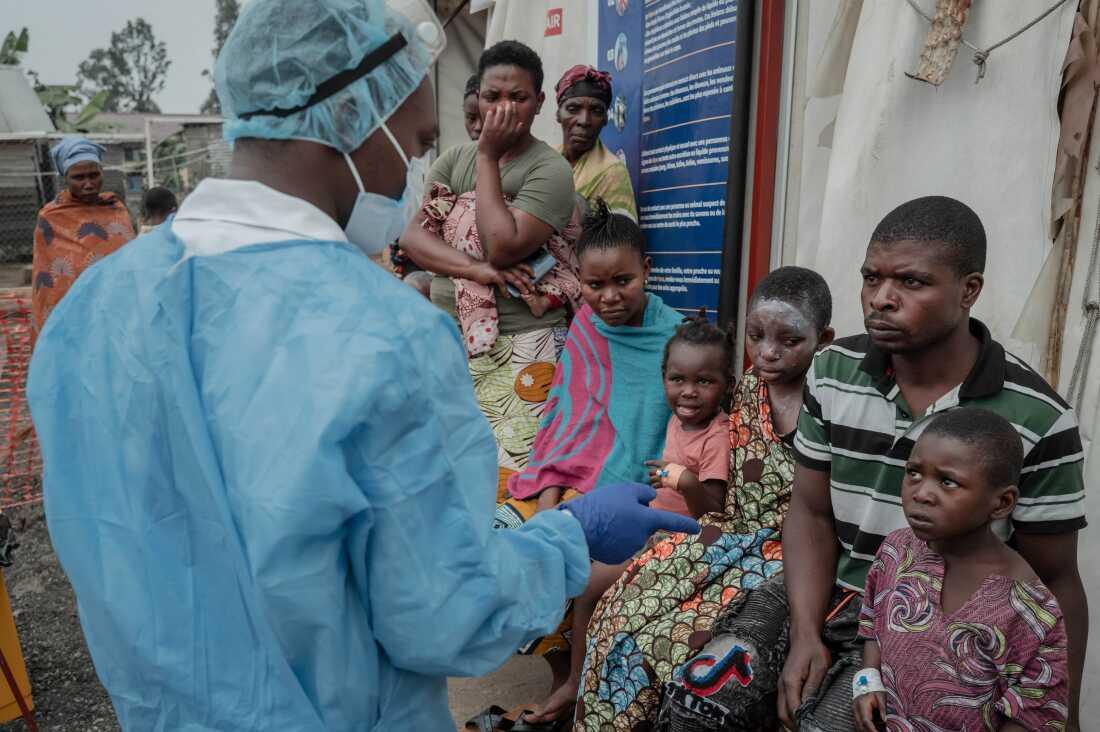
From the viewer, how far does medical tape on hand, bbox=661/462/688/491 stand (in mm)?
2633

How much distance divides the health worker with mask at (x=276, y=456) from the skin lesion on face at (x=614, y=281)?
171 cm

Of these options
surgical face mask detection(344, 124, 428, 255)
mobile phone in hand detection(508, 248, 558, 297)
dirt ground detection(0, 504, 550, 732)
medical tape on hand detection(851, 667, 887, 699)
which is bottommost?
dirt ground detection(0, 504, 550, 732)

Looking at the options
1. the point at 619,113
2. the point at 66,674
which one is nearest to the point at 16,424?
the point at 66,674

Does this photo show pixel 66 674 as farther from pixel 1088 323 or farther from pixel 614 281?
pixel 1088 323

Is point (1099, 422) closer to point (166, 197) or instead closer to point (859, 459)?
point (859, 459)

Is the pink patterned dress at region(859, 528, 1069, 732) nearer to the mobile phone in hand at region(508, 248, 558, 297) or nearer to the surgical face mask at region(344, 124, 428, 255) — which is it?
the surgical face mask at region(344, 124, 428, 255)

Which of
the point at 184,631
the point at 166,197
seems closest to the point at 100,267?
the point at 184,631

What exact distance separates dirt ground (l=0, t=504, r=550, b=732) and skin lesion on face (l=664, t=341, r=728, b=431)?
4.01 feet

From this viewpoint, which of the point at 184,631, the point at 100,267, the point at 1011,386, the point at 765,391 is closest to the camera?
the point at 184,631

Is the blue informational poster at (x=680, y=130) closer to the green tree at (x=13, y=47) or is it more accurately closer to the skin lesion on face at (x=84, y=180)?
the skin lesion on face at (x=84, y=180)

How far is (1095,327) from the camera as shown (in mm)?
2256

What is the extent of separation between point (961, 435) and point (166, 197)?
865cm

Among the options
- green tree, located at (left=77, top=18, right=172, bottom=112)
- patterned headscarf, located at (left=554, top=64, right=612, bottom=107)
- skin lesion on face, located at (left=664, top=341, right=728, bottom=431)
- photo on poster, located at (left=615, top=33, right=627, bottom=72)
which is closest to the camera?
skin lesion on face, located at (left=664, top=341, right=728, bottom=431)

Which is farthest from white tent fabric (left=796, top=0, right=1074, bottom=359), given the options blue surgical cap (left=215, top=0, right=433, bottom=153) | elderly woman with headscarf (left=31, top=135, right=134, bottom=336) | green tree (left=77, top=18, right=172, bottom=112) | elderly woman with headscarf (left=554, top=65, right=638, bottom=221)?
green tree (left=77, top=18, right=172, bottom=112)
